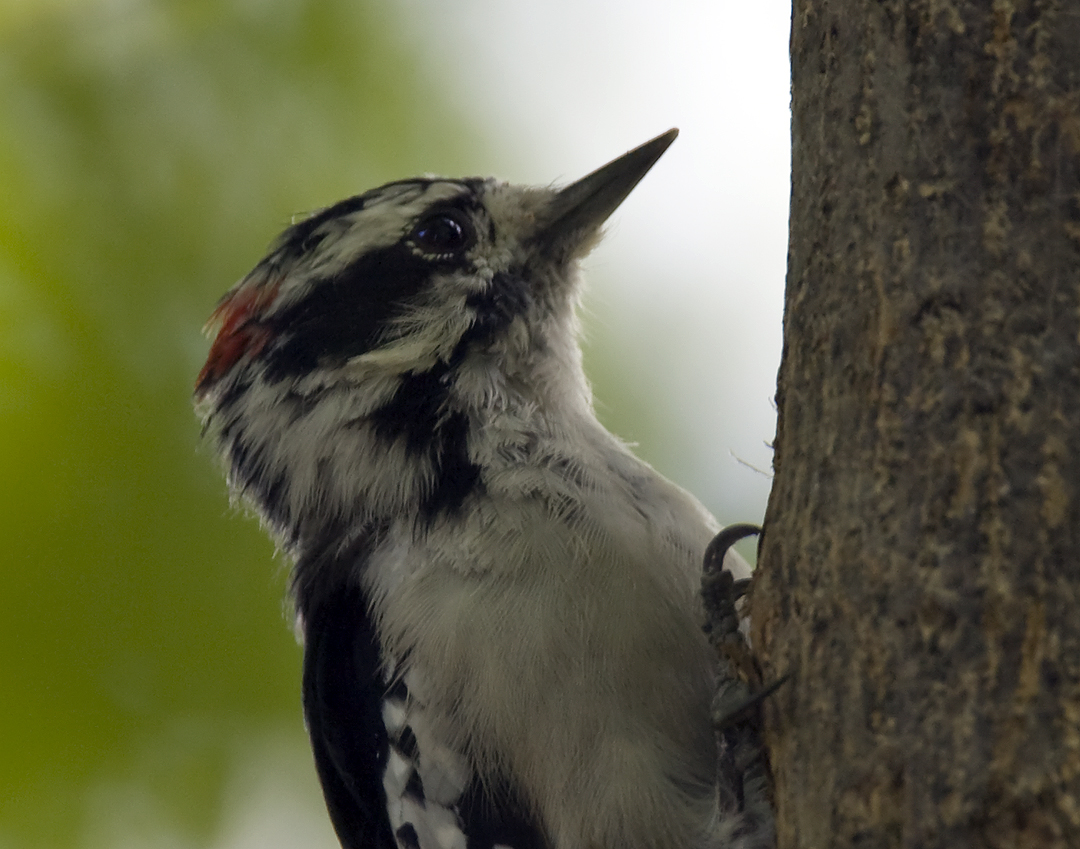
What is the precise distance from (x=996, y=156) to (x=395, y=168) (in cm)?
363

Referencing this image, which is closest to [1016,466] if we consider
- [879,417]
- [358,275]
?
[879,417]

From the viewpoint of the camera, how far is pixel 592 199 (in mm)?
3914

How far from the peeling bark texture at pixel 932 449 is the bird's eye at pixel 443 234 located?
164 centimetres

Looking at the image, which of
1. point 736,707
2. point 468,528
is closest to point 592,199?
point 468,528

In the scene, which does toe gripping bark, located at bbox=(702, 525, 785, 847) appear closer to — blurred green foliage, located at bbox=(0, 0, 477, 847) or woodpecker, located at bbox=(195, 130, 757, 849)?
woodpecker, located at bbox=(195, 130, 757, 849)

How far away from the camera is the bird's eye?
3.74m

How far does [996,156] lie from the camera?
1973 mm

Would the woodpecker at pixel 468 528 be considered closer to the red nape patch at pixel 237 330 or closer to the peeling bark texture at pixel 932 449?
→ the red nape patch at pixel 237 330

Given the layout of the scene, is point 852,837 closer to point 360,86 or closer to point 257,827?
point 257,827

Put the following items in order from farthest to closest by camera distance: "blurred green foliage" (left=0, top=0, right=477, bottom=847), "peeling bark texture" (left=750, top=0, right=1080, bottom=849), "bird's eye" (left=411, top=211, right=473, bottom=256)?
1. "blurred green foliage" (left=0, top=0, right=477, bottom=847)
2. "bird's eye" (left=411, top=211, right=473, bottom=256)
3. "peeling bark texture" (left=750, top=0, right=1080, bottom=849)

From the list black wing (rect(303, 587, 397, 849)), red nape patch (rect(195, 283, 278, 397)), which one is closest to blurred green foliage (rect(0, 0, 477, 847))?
red nape patch (rect(195, 283, 278, 397))

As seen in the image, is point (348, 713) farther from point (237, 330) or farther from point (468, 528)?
point (237, 330)

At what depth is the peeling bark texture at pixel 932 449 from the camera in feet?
5.59

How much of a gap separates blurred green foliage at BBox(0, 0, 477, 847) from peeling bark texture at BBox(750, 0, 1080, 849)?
3.00 metres
